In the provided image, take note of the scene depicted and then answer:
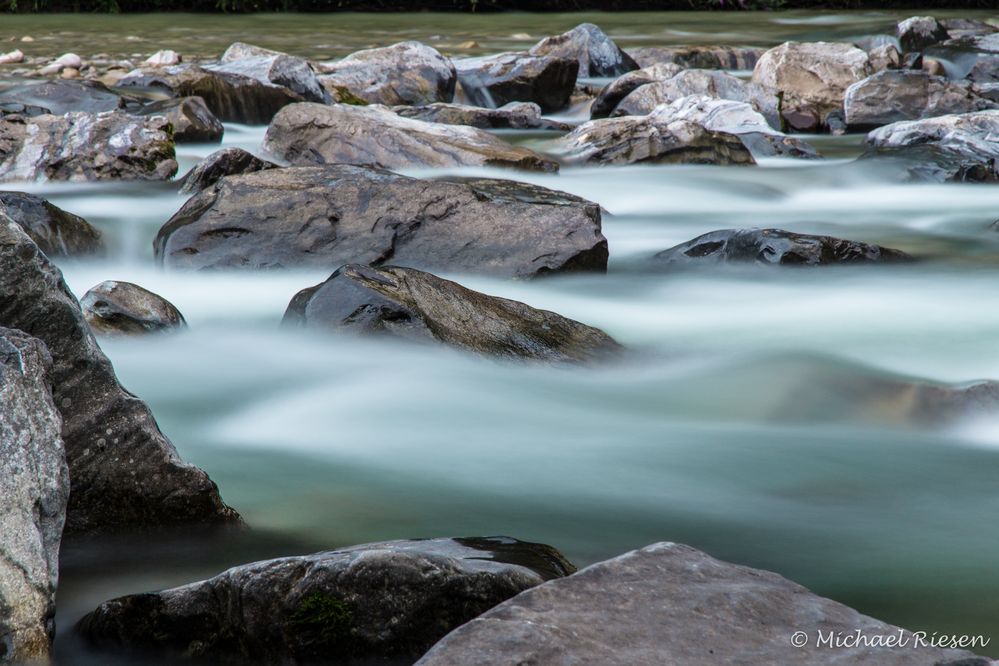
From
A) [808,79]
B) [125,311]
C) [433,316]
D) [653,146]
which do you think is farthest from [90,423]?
[808,79]

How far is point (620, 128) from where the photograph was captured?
949 centimetres

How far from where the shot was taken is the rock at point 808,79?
11620 millimetres

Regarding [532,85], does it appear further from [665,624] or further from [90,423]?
[665,624]

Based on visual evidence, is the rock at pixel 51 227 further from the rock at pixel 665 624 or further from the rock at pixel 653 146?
the rock at pixel 665 624

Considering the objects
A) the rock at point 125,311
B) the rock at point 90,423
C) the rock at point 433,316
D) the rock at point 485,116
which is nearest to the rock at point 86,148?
the rock at point 485,116

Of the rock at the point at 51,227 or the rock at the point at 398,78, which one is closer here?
the rock at the point at 51,227

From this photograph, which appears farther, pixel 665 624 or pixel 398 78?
pixel 398 78

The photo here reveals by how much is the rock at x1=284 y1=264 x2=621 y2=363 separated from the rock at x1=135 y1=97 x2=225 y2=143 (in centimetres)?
533

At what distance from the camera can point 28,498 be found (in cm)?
213

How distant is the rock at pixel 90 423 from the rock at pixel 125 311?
1722mm

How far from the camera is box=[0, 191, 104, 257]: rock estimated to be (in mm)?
5773

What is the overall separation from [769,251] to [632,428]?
2428 millimetres

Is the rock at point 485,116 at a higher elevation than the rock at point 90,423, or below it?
below

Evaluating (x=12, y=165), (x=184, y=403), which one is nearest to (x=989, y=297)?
(x=184, y=403)
